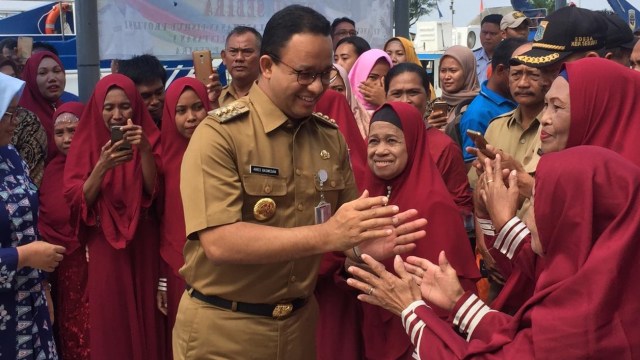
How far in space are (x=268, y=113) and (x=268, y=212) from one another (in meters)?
0.36

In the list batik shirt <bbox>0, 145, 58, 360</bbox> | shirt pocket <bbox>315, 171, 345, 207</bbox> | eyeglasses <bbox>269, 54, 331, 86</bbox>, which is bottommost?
batik shirt <bbox>0, 145, 58, 360</bbox>

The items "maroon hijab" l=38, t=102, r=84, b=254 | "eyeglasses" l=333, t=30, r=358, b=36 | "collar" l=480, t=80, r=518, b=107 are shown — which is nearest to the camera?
"maroon hijab" l=38, t=102, r=84, b=254

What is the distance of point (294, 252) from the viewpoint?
2.45 m

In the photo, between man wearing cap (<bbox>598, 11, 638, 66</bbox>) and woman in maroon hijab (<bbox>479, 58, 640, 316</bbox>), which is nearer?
woman in maroon hijab (<bbox>479, 58, 640, 316</bbox>)

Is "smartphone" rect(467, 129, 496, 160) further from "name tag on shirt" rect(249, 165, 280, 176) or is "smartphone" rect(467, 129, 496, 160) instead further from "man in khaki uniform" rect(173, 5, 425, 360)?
"name tag on shirt" rect(249, 165, 280, 176)

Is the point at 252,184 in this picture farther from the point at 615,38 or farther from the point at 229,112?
the point at 615,38

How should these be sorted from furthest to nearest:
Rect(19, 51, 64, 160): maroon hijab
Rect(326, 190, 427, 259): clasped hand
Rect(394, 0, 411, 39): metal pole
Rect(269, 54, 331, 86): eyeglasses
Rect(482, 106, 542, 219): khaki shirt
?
Rect(394, 0, 411, 39): metal pole, Rect(19, 51, 64, 160): maroon hijab, Rect(482, 106, 542, 219): khaki shirt, Rect(269, 54, 331, 86): eyeglasses, Rect(326, 190, 427, 259): clasped hand

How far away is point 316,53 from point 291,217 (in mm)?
607

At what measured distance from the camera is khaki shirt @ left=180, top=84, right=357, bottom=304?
258 centimetres

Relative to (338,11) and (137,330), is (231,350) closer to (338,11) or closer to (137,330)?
(137,330)

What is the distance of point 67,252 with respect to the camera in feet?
15.4

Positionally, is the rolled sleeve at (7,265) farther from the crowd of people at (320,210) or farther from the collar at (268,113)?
the collar at (268,113)

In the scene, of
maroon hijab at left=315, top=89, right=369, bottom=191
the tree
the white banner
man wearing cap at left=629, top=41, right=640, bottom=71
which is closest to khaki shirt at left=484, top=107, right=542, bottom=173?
maroon hijab at left=315, top=89, right=369, bottom=191

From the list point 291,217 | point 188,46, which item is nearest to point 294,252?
point 291,217
